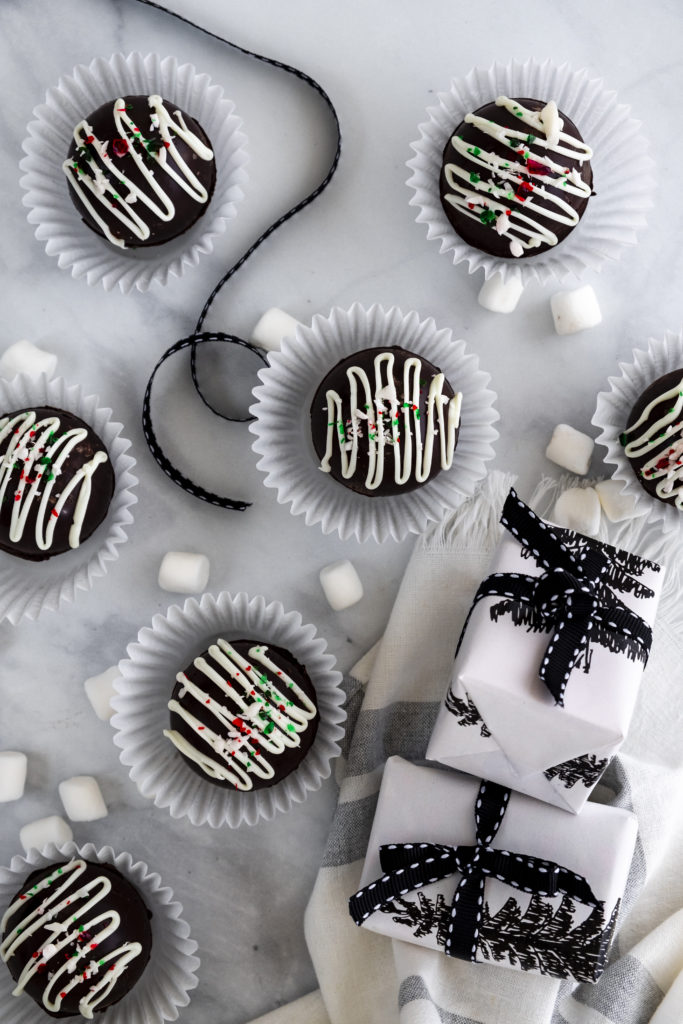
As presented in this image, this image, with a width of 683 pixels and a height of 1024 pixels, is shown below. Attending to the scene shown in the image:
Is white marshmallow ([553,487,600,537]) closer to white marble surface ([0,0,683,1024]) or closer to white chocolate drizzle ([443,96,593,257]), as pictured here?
white marble surface ([0,0,683,1024])

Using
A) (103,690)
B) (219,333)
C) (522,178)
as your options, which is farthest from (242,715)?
(522,178)

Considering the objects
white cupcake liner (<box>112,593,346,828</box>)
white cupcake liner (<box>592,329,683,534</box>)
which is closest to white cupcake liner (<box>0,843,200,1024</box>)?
white cupcake liner (<box>112,593,346,828</box>)

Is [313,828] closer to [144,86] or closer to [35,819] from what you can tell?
[35,819]

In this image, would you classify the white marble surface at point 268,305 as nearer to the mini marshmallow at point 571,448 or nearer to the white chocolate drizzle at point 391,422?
the mini marshmallow at point 571,448

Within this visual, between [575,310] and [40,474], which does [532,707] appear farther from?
[40,474]

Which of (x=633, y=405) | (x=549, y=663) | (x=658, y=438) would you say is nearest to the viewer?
(x=549, y=663)
